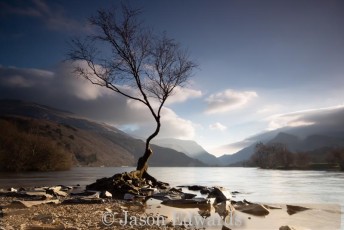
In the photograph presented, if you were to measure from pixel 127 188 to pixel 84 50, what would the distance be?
15947 millimetres

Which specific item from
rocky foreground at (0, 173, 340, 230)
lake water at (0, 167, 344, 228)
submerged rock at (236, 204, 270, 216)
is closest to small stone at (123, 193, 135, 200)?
rocky foreground at (0, 173, 340, 230)

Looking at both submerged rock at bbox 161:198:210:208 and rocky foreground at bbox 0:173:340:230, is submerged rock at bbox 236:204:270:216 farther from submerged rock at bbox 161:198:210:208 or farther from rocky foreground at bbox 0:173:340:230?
submerged rock at bbox 161:198:210:208

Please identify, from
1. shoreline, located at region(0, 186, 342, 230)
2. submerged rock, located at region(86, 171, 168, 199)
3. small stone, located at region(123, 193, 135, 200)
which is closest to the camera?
shoreline, located at region(0, 186, 342, 230)

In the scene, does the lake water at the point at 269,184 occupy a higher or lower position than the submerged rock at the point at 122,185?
lower

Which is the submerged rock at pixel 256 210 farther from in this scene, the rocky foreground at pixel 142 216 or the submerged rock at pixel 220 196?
the submerged rock at pixel 220 196

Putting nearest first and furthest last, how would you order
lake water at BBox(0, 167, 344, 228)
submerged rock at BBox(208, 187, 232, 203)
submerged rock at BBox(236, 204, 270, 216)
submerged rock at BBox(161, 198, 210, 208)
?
1. submerged rock at BBox(236, 204, 270, 216)
2. submerged rock at BBox(161, 198, 210, 208)
3. submerged rock at BBox(208, 187, 232, 203)
4. lake water at BBox(0, 167, 344, 228)

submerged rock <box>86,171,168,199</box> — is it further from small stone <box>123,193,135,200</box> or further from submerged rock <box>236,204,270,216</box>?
submerged rock <box>236,204,270,216</box>

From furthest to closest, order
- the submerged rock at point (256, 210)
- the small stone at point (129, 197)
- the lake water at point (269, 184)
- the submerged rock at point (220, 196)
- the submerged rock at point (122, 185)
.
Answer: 1. the lake water at point (269, 184)
2. the submerged rock at point (122, 185)
3. the small stone at point (129, 197)
4. the submerged rock at point (220, 196)
5. the submerged rock at point (256, 210)

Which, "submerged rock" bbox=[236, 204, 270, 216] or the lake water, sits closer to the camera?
"submerged rock" bbox=[236, 204, 270, 216]

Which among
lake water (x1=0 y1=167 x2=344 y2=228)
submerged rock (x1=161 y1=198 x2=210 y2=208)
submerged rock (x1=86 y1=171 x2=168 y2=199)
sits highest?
submerged rock (x1=86 y1=171 x2=168 y2=199)

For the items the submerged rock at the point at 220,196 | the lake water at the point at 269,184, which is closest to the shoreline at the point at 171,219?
the submerged rock at the point at 220,196

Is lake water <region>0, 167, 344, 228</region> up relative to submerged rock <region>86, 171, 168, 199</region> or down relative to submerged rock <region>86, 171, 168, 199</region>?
down

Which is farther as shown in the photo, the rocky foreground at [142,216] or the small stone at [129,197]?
the small stone at [129,197]

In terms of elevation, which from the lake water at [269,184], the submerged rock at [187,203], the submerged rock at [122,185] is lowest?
the lake water at [269,184]
